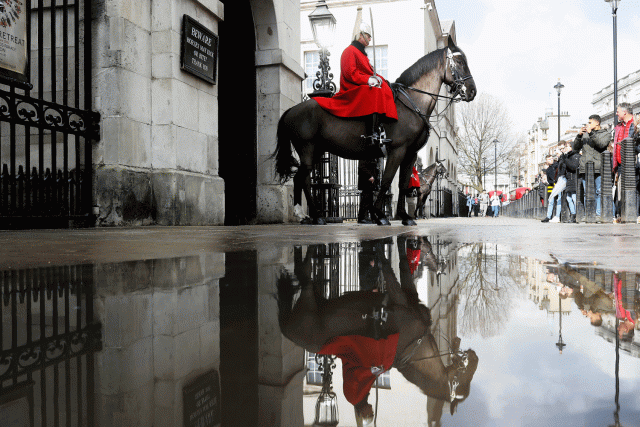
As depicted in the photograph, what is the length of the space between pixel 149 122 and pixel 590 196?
819 centimetres

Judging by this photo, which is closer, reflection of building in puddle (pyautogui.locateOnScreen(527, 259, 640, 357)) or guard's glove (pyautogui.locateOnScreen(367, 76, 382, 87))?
reflection of building in puddle (pyautogui.locateOnScreen(527, 259, 640, 357))

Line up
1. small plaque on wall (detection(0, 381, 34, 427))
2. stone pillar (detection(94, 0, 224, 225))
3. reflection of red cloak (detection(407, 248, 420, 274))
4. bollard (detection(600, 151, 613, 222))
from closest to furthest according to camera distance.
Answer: small plaque on wall (detection(0, 381, 34, 427))
reflection of red cloak (detection(407, 248, 420, 274))
stone pillar (detection(94, 0, 224, 225))
bollard (detection(600, 151, 613, 222))

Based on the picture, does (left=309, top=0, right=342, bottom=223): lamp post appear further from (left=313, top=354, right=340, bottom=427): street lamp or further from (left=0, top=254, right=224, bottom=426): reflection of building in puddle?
(left=313, top=354, right=340, bottom=427): street lamp

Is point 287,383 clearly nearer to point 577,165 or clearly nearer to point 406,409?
point 406,409

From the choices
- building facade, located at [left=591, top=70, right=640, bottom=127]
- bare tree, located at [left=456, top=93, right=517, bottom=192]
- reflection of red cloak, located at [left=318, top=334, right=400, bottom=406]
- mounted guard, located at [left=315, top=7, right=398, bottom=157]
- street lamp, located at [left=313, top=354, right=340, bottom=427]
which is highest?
building facade, located at [left=591, top=70, right=640, bottom=127]

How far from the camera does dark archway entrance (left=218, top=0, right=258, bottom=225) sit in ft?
30.8

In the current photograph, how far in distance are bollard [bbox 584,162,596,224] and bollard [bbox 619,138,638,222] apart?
0.78 metres

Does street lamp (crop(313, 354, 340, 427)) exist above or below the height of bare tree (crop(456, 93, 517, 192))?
below

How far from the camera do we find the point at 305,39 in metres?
26.0

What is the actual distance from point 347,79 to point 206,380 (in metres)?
6.82

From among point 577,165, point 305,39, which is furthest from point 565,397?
point 305,39

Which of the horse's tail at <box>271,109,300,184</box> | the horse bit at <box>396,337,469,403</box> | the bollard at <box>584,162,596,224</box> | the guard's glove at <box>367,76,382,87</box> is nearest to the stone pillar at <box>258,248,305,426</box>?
the horse bit at <box>396,337,469,403</box>

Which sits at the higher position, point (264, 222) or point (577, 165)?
point (577, 165)

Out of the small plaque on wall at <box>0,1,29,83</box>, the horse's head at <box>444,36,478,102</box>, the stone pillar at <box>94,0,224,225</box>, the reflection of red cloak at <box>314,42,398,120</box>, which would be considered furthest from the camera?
the horse's head at <box>444,36,478,102</box>
